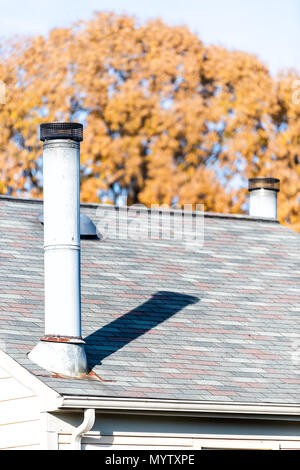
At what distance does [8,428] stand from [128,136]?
2499cm

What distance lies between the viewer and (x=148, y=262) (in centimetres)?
1681

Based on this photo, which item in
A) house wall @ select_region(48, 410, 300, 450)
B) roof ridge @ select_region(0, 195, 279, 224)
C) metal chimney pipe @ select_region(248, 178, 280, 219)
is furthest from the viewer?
metal chimney pipe @ select_region(248, 178, 280, 219)

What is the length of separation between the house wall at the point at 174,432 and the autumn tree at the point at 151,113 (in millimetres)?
21780

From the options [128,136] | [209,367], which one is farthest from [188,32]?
[209,367]

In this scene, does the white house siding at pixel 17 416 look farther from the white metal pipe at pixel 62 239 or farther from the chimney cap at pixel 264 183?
the chimney cap at pixel 264 183

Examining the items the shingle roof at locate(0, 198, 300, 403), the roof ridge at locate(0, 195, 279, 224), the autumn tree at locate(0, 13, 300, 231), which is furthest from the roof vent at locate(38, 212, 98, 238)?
the autumn tree at locate(0, 13, 300, 231)

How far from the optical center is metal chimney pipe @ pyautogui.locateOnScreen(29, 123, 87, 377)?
12.5 metres

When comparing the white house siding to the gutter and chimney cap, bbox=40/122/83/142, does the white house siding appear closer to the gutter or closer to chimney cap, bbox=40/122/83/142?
the gutter

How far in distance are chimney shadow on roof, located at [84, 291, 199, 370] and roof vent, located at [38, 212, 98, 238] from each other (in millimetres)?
1830

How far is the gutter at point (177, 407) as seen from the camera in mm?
11859

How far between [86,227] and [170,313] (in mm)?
2564

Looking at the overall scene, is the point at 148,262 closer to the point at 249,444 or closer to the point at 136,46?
the point at 249,444

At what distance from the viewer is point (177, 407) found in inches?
491

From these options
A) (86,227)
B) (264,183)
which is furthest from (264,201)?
(86,227)
